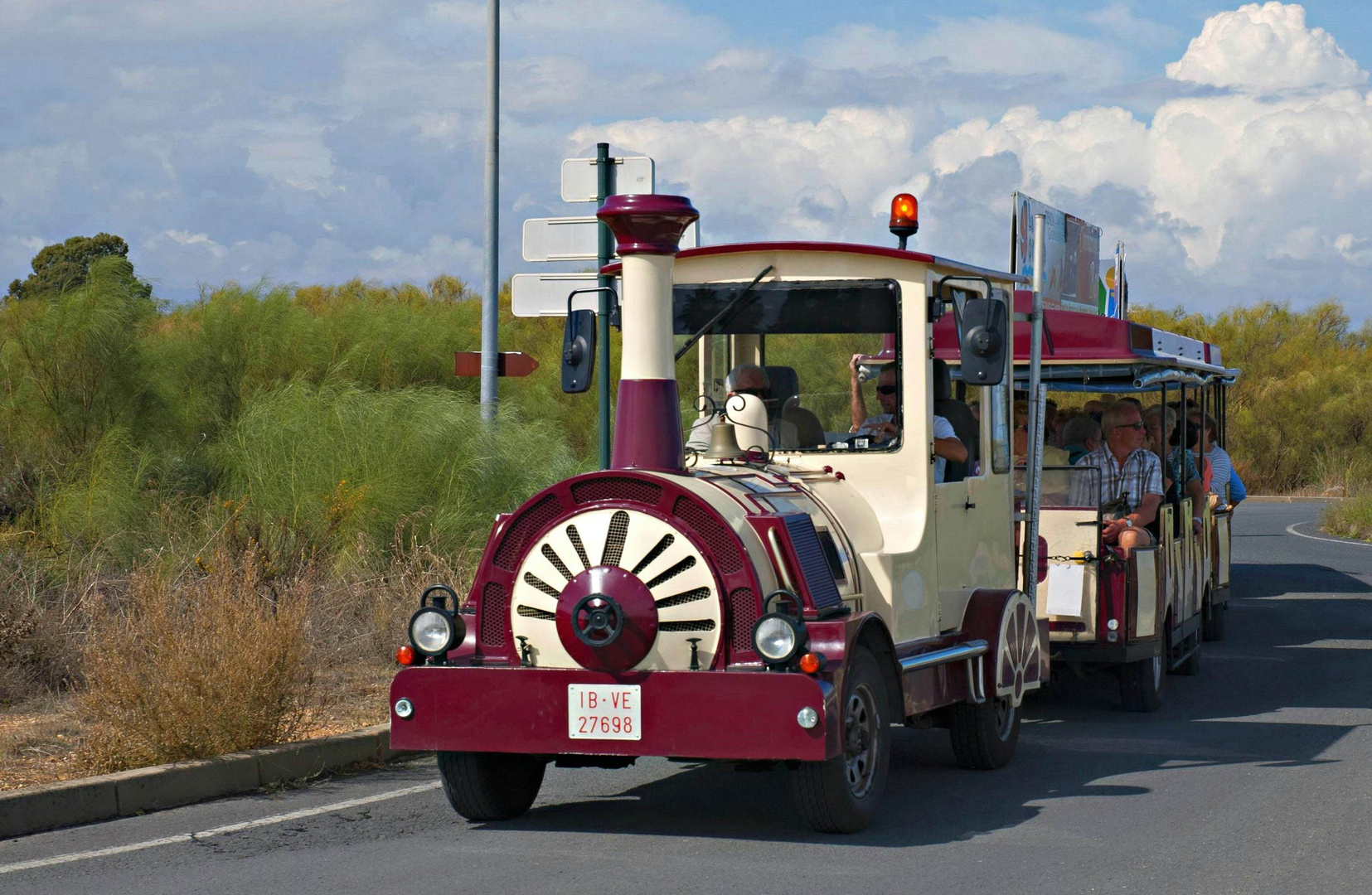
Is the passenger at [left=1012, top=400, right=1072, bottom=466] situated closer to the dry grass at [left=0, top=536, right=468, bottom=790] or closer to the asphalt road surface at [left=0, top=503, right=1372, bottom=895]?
the asphalt road surface at [left=0, top=503, right=1372, bottom=895]

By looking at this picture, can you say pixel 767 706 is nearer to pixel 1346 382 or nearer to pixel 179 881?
pixel 179 881

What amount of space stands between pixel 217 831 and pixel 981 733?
145 inches

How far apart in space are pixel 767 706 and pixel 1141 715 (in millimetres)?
5237

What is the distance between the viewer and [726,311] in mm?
8320

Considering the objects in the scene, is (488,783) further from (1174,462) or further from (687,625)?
(1174,462)

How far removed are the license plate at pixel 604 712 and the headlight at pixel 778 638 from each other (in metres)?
0.54

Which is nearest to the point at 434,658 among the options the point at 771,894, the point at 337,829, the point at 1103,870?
the point at 337,829

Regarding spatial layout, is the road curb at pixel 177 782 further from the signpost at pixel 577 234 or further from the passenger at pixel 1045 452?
the passenger at pixel 1045 452

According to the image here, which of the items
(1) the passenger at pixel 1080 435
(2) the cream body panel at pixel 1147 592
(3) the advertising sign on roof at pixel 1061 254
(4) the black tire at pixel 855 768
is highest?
(3) the advertising sign on roof at pixel 1061 254

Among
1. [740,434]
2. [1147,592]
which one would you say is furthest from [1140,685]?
[740,434]

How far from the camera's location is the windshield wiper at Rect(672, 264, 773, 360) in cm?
823

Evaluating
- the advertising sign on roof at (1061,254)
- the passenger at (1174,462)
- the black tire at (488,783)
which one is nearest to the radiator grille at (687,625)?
the black tire at (488,783)

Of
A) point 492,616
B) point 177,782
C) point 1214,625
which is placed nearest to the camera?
point 492,616

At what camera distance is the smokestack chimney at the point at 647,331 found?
23.4 ft
